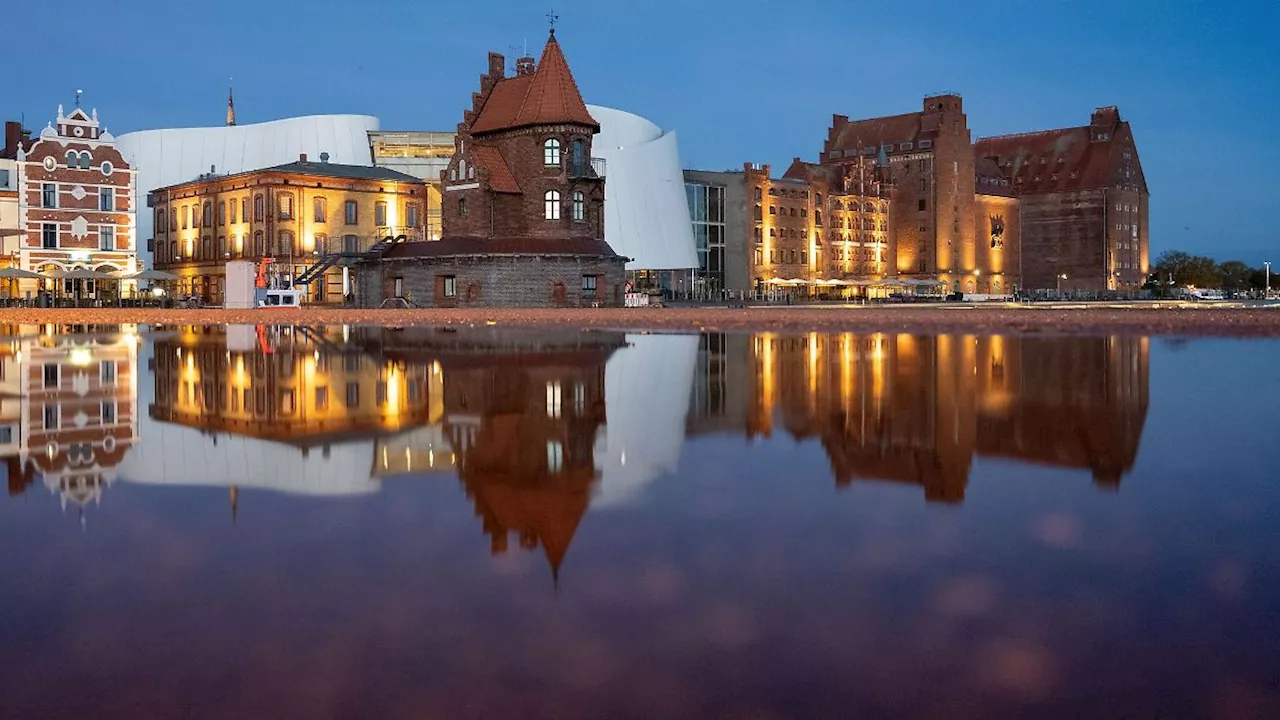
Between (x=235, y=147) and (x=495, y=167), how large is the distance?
54.3 meters

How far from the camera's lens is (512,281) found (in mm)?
60719

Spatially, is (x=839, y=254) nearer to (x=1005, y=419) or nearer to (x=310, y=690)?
(x=1005, y=419)

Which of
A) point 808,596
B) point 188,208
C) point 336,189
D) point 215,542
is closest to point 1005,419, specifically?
point 808,596

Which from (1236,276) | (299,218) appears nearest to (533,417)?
(299,218)

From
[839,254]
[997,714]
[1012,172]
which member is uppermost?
[1012,172]

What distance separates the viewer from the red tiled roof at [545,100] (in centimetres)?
6206

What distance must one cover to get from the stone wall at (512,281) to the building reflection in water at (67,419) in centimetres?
3753

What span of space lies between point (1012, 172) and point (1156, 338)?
125 m

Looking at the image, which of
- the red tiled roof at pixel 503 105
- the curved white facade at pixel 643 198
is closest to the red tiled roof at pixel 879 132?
the curved white facade at pixel 643 198

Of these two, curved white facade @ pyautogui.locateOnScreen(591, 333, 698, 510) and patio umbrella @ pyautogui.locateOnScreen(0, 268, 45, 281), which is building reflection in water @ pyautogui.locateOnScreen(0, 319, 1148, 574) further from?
patio umbrella @ pyautogui.locateOnScreen(0, 268, 45, 281)

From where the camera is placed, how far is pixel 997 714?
3.82 m

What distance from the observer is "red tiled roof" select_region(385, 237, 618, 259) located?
60.7 meters

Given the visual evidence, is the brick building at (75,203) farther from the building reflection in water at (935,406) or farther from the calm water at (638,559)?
the calm water at (638,559)

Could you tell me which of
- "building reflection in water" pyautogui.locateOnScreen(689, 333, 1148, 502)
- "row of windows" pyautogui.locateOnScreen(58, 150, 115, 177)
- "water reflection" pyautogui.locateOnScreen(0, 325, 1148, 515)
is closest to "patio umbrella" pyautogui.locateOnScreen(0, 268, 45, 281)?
"row of windows" pyautogui.locateOnScreen(58, 150, 115, 177)
